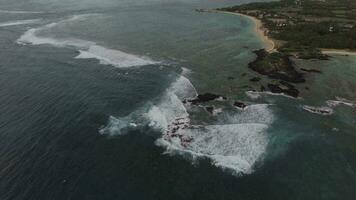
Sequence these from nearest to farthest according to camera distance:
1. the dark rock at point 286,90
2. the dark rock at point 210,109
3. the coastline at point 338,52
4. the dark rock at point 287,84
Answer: the dark rock at point 210,109 < the dark rock at point 286,90 < the dark rock at point 287,84 < the coastline at point 338,52

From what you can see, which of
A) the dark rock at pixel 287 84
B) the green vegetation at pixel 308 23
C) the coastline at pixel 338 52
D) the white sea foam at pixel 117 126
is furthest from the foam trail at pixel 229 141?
the coastline at pixel 338 52

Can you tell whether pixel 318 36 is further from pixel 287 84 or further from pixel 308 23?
pixel 287 84

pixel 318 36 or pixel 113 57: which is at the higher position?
pixel 318 36

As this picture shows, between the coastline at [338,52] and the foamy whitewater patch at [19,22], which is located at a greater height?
the foamy whitewater patch at [19,22]

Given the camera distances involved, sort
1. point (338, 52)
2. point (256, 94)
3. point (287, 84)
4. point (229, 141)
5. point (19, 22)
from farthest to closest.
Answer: point (19, 22), point (338, 52), point (287, 84), point (256, 94), point (229, 141)

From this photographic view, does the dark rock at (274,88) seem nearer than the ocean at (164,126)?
No

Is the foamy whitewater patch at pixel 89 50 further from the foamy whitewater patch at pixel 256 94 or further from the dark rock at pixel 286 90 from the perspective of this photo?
the dark rock at pixel 286 90

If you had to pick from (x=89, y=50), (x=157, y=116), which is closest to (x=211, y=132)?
(x=157, y=116)
